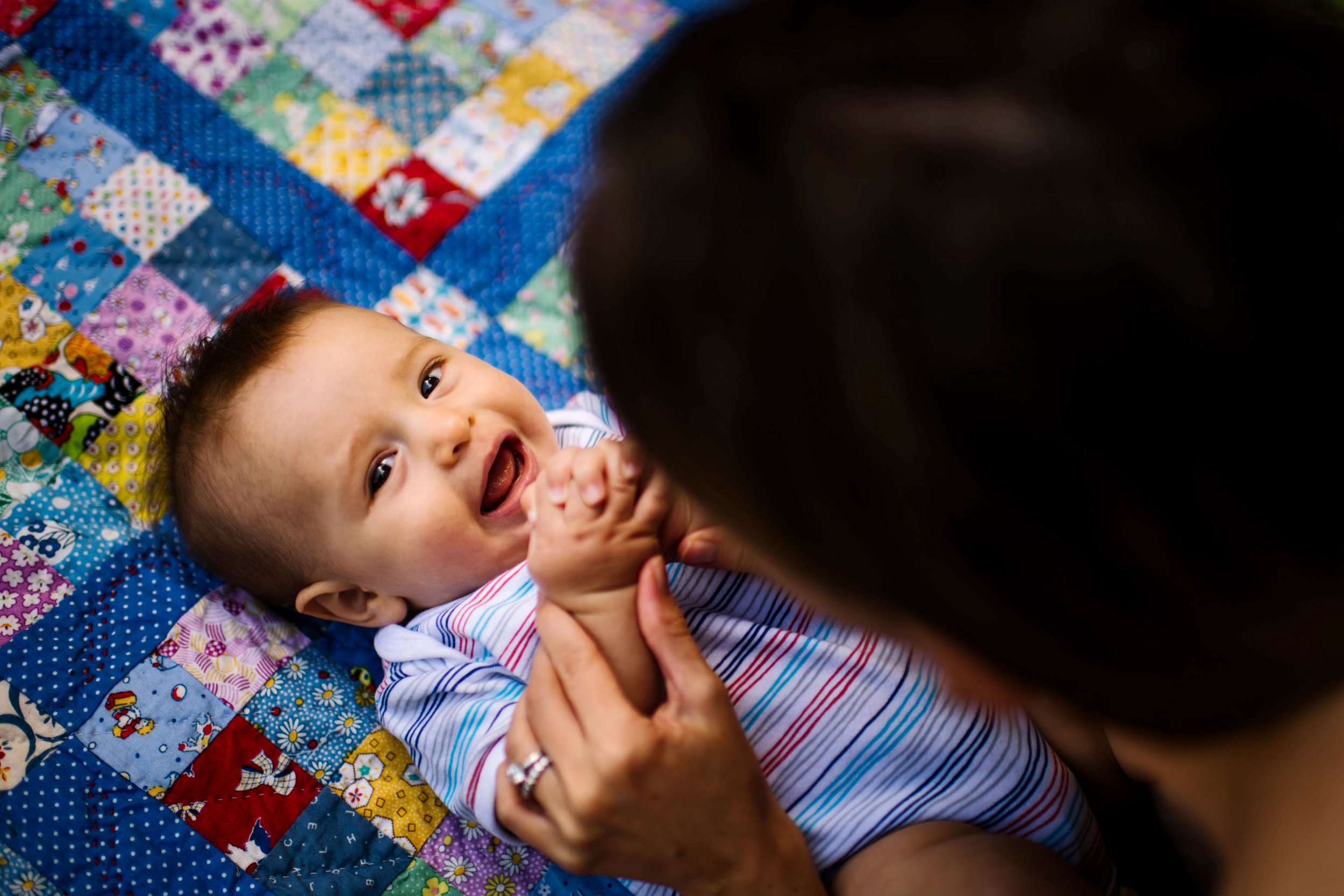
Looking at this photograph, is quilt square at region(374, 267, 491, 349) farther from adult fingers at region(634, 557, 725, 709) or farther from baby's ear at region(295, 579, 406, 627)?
adult fingers at region(634, 557, 725, 709)

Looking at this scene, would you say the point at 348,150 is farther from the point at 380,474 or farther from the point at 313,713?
the point at 313,713

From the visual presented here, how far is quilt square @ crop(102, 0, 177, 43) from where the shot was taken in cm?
146

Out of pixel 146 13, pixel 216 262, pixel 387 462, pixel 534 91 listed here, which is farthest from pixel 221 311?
pixel 534 91

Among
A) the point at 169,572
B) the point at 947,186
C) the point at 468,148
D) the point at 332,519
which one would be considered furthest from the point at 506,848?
the point at 468,148

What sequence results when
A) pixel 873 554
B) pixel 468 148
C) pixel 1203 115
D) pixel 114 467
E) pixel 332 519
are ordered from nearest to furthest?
pixel 1203 115
pixel 873 554
pixel 332 519
pixel 114 467
pixel 468 148

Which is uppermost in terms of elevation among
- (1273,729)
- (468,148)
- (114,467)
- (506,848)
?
(468,148)

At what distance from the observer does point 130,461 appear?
1.27 metres

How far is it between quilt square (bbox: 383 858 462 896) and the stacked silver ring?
0.32 m

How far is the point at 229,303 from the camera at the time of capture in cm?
137

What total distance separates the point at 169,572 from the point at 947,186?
3.96 feet

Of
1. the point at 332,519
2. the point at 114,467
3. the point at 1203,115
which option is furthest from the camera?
the point at 114,467

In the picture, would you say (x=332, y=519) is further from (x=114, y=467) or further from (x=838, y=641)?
(x=838, y=641)

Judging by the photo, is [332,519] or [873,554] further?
[332,519]

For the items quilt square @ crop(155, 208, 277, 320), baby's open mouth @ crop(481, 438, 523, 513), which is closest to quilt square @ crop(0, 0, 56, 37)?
quilt square @ crop(155, 208, 277, 320)
